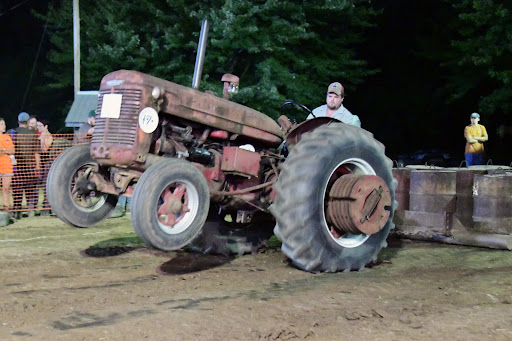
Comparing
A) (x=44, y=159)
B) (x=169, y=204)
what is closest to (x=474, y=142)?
(x=44, y=159)

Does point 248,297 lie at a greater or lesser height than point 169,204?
lesser

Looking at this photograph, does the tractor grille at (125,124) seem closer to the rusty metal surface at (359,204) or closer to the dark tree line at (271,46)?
the rusty metal surface at (359,204)

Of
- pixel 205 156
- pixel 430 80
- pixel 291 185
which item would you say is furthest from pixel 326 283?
pixel 430 80

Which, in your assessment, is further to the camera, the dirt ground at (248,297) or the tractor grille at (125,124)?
the tractor grille at (125,124)

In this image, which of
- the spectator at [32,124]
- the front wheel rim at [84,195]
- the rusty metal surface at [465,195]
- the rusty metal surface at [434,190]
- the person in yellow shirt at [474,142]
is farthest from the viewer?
the person in yellow shirt at [474,142]

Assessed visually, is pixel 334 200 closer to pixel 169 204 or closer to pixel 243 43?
pixel 169 204

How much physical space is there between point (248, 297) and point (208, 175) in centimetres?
157

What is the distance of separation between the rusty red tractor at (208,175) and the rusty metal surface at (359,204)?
10 mm

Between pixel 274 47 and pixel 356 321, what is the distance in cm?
1531

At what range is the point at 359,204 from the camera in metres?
6.32

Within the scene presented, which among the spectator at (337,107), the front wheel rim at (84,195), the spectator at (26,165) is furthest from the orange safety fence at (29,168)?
the spectator at (337,107)

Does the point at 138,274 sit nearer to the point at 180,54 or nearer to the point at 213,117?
the point at 213,117

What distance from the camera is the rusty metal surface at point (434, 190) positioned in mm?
8352

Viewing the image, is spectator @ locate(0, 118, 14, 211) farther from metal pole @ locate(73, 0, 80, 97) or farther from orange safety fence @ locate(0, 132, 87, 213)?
metal pole @ locate(73, 0, 80, 97)
